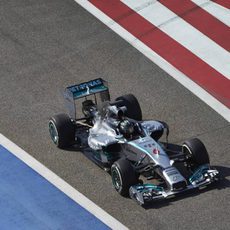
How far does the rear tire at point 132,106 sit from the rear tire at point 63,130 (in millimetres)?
1085

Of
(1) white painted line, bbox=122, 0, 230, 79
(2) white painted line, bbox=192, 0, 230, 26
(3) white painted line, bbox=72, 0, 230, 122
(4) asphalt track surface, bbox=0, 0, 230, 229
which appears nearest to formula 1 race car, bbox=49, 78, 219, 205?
(4) asphalt track surface, bbox=0, 0, 230, 229

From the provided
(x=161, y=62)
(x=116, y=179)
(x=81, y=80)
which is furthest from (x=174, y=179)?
(x=161, y=62)

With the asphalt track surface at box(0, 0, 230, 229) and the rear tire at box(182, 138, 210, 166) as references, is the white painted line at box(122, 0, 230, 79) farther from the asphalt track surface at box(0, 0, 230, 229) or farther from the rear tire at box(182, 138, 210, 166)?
the rear tire at box(182, 138, 210, 166)

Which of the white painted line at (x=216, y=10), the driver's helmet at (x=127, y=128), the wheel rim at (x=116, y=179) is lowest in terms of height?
the wheel rim at (x=116, y=179)

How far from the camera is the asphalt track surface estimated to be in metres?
14.6

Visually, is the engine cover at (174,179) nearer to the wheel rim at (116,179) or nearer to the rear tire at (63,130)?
the wheel rim at (116,179)

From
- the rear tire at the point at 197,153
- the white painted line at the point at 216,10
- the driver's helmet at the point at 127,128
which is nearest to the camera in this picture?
the rear tire at the point at 197,153

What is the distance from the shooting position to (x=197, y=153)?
1523cm

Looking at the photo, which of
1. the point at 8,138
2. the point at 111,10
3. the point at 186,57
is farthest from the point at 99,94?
the point at 111,10

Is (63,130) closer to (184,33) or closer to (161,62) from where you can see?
(161,62)

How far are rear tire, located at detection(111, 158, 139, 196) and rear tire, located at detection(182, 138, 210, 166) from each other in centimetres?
118

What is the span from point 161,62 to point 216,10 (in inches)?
97.9

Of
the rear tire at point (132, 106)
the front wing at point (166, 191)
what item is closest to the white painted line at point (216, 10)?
the rear tire at point (132, 106)

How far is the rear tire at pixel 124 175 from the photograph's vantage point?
14594 millimetres
